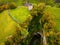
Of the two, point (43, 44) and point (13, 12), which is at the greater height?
point (43, 44)

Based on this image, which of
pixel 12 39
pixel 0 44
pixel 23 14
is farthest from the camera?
pixel 23 14

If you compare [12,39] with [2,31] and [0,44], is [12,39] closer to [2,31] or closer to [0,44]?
[0,44]

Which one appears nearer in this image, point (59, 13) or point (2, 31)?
point (2, 31)

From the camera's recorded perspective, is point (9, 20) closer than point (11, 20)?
No

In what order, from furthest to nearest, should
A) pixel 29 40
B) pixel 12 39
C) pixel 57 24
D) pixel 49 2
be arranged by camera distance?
1. pixel 49 2
2. pixel 57 24
3. pixel 12 39
4. pixel 29 40

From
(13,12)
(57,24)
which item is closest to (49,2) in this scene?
(13,12)

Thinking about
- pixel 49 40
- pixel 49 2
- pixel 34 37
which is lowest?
pixel 49 2

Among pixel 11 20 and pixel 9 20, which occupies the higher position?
pixel 11 20

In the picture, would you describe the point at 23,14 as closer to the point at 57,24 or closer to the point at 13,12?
the point at 13,12
